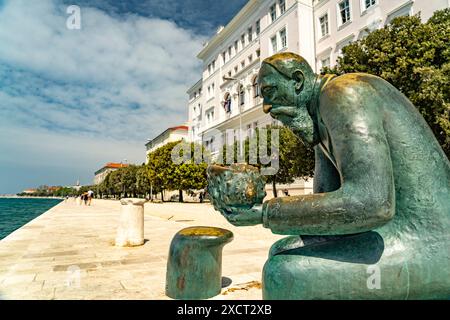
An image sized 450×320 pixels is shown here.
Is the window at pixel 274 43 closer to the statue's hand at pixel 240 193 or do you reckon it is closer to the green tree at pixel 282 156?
the green tree at pixel 282 156

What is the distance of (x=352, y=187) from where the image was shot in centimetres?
117

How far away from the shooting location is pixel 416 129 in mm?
1356

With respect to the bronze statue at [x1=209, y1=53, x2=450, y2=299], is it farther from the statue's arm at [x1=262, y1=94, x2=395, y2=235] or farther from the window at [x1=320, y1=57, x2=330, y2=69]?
the window at [x1=320, y1=57, x2=330, y2=69]

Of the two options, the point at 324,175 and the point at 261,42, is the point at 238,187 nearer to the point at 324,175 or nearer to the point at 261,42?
the point at 324,175

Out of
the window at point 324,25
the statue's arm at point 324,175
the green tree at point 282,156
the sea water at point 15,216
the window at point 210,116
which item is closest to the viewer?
the statue's arm at point 324,175

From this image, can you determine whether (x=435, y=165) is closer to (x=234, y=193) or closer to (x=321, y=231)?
(x=321, y=231)

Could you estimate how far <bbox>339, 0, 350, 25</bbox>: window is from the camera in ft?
94.9

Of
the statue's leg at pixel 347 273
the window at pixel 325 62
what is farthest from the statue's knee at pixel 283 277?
the window at pixel 325 62

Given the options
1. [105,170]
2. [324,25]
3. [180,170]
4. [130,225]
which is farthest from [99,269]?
[105,170]

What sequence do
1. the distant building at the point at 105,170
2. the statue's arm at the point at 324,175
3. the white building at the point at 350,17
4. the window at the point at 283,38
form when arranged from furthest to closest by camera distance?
the distant building at the point at 105,170, the window at the point at 283,38, the white building at the point at 350,17, the statue's arm at the point at 324,175

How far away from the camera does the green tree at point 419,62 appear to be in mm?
12039

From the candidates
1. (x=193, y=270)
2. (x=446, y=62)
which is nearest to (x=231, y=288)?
(x=193, y=270)

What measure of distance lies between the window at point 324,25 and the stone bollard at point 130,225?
2995 centimetres

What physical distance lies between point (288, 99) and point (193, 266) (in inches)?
133
